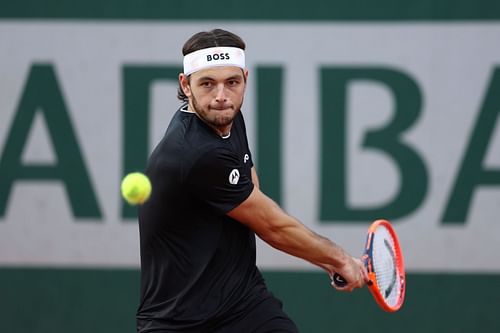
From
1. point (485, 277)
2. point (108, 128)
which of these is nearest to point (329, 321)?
point (485, 277)

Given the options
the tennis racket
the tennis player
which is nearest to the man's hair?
the tennis player

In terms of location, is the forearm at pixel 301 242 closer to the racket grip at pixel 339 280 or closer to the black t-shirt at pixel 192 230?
the racket grip at pixel 339 280

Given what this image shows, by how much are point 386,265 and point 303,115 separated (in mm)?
1792

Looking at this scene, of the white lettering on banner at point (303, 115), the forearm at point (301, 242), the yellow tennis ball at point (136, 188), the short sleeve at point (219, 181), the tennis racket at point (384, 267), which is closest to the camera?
the yellow tennis ball at point (136, 188)

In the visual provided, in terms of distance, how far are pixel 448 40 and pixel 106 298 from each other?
2.36m

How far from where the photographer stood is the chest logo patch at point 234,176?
3.57 meters

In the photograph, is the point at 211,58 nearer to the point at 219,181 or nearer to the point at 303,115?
the point at 219,181

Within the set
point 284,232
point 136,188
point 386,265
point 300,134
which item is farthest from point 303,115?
point 136,188

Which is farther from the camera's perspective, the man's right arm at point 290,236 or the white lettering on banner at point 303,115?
the white lettering on banner at point 303,115

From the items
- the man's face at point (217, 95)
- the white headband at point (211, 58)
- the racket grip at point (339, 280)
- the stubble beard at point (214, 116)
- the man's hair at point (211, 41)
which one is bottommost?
the racket grip at point (339, 280)

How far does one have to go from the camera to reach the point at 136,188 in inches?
130

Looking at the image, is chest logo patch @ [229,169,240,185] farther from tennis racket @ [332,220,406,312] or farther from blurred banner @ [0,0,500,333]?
blurred banner @ [0,0,500,333]

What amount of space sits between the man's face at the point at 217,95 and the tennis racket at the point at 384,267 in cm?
68

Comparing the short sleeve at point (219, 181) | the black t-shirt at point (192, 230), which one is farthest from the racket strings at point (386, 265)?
the short sleeve at point (219, 181)
